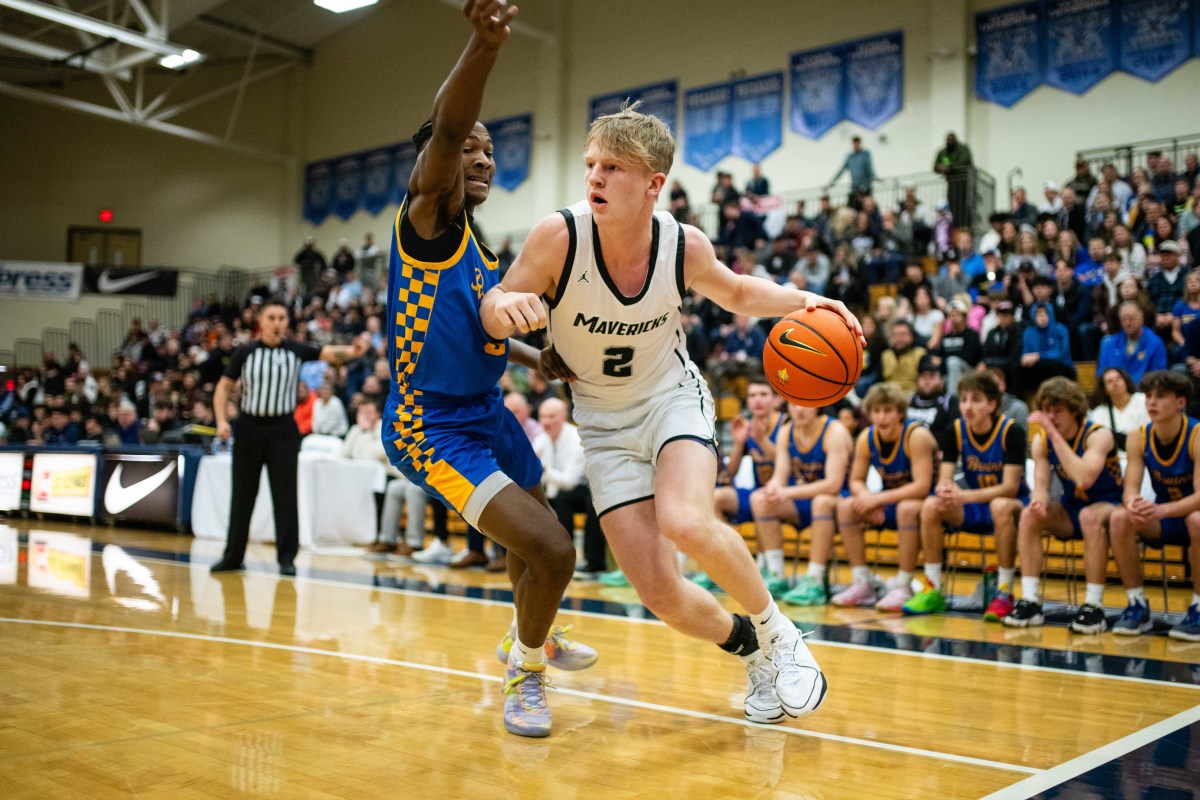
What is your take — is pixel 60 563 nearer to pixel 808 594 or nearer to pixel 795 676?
pixel 808 594

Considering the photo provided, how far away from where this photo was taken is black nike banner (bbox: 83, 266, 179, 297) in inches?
920

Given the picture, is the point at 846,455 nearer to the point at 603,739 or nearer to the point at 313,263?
the point at 603,739

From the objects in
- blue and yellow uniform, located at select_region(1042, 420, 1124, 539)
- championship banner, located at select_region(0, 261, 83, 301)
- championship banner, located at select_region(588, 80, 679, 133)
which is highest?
championship banner, located at select_region(588, 80, 679, 133)

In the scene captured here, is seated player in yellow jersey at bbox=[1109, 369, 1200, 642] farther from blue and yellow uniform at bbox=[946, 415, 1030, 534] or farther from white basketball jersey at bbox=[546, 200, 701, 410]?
white basketball jersey at bbox=[546, 200, 701, 410]

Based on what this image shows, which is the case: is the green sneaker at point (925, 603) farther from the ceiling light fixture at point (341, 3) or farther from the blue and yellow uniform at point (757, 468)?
the ceiling light fixture at point (341, 3)

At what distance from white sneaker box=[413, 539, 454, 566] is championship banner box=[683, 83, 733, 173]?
10987 mm

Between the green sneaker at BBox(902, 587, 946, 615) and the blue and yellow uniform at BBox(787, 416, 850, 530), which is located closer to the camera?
the green sneaker at BBox(902, 587, 946, 615)

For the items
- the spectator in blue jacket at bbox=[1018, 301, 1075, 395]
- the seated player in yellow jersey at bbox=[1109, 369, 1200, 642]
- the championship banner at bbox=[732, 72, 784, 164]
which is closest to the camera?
the seated player in yellow jersey at bbox=[1109, 369, 1200, 642]

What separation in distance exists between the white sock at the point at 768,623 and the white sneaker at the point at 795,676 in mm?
18

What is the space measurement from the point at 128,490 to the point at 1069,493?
9.51 m

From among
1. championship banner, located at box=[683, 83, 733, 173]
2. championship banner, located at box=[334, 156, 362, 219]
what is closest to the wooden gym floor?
championship banner, located at box=[683, 83, 733, 173]

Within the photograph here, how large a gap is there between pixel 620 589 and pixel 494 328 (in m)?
4.59

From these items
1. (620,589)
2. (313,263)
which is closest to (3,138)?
(313,263)

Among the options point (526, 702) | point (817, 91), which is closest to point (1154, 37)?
point (817, 91)
